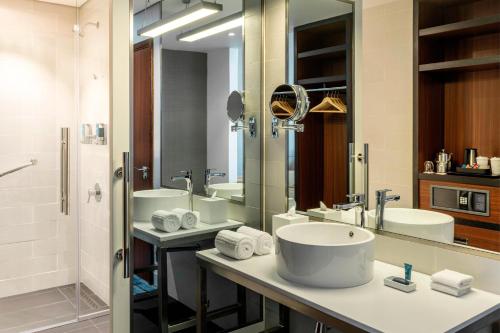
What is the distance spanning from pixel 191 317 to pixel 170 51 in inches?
62.0

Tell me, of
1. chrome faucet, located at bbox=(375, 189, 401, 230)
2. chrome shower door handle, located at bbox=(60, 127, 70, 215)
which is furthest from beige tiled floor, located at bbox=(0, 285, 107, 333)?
chrome faucet, located at bbox=(375, 189, 401, 230)

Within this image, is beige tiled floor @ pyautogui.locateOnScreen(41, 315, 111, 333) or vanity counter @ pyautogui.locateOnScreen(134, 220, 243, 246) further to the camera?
beige tiled floor @ pyautogui.locateOnScreen(41, 315, 111, 333)

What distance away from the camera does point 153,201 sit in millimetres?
2572

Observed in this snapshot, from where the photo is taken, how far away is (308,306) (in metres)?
1.56

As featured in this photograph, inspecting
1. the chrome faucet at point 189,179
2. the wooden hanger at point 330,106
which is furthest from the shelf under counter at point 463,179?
the chrome faucet at point 189,179

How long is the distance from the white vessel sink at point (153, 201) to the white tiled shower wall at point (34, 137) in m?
1.27

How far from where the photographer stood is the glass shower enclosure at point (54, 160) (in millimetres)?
3412

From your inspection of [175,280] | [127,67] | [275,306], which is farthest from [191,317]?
[127,67]

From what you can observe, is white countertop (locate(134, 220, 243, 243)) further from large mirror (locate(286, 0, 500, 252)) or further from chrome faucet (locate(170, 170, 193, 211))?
large mirror (locate(286, 0, 500, 252))

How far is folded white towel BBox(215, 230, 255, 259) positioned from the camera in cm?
203

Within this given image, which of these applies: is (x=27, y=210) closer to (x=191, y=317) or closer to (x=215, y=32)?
(x=191, y=317)

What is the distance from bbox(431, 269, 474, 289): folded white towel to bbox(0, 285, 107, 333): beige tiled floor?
8.03 ft

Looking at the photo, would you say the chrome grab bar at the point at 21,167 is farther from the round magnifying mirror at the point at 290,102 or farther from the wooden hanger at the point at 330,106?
the wooden hanger at the point at 330,106

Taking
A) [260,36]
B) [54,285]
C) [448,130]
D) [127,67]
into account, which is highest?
[260,36]
